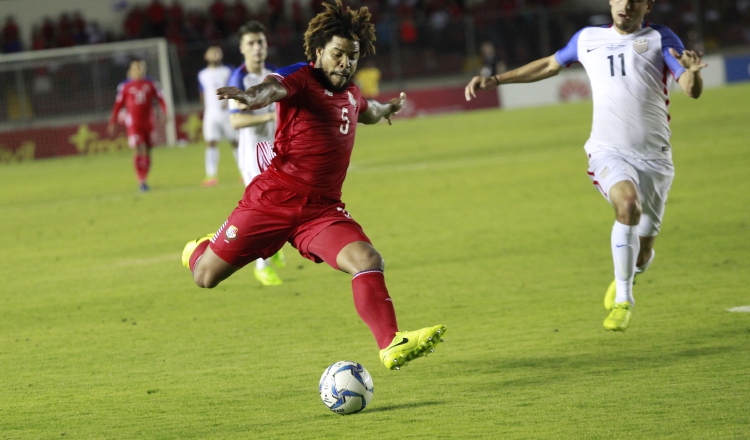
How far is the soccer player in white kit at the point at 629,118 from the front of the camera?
651 cm

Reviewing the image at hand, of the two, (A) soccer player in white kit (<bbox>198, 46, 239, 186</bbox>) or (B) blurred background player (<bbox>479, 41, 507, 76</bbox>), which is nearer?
(A) soccer player in white kit (<bbox>198, 46, 239, 186</bbox>)

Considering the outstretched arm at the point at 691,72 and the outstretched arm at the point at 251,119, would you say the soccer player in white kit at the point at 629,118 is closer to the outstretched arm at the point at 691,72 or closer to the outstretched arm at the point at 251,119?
the outstretched arm at the point at 691,72

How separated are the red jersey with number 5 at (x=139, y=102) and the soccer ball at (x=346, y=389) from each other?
1388 cm

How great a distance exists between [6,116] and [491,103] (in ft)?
49.1

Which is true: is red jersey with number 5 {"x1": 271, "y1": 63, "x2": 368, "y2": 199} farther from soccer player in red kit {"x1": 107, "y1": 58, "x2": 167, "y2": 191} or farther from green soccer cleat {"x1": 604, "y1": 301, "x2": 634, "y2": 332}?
soccer player in red kit {"x1": 107, "y1": 58, "x2": 167, "y2": 191}

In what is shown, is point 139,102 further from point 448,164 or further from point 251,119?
point 251,119

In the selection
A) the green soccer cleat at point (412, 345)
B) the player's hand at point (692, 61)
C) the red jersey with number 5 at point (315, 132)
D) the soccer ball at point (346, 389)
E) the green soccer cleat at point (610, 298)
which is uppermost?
the player's hand at point (692, 61)

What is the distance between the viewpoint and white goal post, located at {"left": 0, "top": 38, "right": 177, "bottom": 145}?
92.5 ft

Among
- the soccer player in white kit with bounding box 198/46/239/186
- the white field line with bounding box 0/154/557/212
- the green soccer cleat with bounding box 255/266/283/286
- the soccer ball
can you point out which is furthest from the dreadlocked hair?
the soccer player in white kit with bounding box 198/46/239/186

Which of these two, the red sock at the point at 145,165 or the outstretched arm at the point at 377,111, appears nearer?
the outstretched arm at the point at 377,111

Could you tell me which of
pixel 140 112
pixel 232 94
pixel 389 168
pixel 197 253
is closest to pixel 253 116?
pixel 197 253

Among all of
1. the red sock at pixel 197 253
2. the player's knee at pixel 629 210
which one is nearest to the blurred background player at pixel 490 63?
the player's knee at pixel 629 210

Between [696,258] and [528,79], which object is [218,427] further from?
[696,258]

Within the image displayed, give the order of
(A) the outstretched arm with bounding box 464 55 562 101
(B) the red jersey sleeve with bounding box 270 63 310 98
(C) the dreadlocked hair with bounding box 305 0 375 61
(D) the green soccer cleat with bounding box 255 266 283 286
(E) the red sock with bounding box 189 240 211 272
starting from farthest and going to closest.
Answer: (D) the green soccer cleat with bounding box 255 266 283 286
(A) the outstretched arm with bounding box 464 55 562 101
(E) the red sock with bounding box 189 240 211 272
(C) the dreadlocked hair with bounding box 305 0 375 61
(B) the red jersey sleeve with bounding box 270 63 310 98
